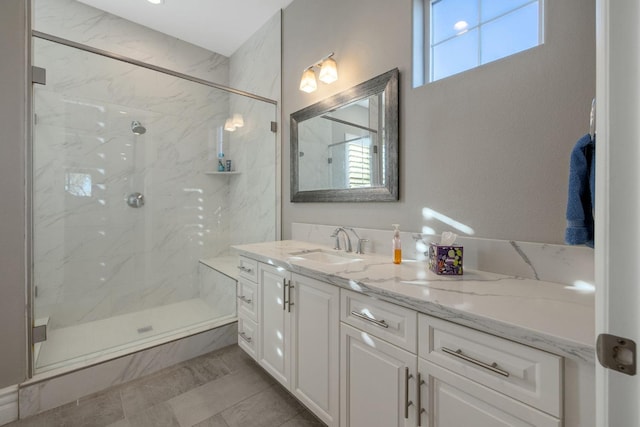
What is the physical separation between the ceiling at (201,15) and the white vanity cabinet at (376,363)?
263 centimetres

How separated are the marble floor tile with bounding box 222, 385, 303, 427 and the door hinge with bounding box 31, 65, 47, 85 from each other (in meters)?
2.12

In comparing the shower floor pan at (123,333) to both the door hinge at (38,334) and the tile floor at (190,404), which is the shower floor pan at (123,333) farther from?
the tile floor at (190,404)

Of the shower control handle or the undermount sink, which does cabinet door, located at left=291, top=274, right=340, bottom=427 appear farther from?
the shower control handle

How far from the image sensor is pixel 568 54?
1.06 m

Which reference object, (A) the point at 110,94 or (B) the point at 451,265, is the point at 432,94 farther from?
(A) the point at 110,94

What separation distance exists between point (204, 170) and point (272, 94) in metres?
1.05

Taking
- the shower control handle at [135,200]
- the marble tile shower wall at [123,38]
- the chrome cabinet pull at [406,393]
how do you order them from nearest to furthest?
the chrome cabinet pull at [406,393] < the marble tile shower wall at [123,38] < the shower control handle at [135,200]

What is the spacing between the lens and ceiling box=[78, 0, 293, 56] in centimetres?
247

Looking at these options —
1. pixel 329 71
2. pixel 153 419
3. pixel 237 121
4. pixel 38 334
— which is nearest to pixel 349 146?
pixel 329 71

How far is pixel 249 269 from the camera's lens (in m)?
1.85

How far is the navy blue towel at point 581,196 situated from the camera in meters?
0.85

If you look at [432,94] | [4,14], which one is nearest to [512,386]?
[432,94]

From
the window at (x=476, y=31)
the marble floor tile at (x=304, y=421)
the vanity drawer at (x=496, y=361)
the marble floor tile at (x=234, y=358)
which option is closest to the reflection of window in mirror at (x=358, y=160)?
the window at (x=476, y=31)

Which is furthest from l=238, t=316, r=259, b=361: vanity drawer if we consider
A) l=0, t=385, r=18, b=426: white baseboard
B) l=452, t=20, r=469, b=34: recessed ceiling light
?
l=452, t=20, r=469, b=34: recessed ceiling light
